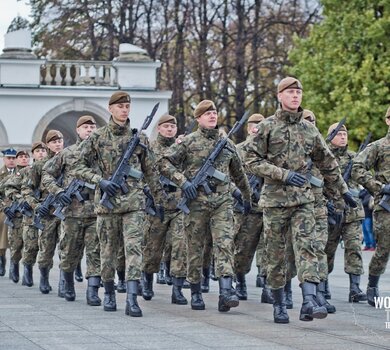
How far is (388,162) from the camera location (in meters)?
14.8

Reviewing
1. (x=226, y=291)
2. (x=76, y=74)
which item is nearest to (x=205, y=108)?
(x=226, y=291)

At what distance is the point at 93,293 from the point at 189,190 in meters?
1.77

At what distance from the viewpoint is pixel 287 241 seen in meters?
13.1

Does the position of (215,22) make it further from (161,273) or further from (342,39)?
(161,273)

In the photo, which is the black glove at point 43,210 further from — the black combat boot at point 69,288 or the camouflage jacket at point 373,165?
the camouflage jacket at point 373,165

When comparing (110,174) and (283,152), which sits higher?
(283,152)

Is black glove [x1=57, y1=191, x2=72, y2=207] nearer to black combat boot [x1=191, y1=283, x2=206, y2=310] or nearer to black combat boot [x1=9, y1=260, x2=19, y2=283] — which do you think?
black combat boot [x1=191, y1=283, x2=206, y2=310]

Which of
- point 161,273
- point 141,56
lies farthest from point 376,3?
point 161,273

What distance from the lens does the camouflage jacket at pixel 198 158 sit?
14.4m

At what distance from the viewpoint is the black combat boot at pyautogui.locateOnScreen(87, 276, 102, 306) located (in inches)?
589

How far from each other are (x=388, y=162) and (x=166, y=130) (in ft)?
11.1

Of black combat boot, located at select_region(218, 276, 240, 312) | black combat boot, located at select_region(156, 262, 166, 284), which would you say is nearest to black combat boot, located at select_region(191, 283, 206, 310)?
black combat boot, located at select_region(218, 276, 240, 312)

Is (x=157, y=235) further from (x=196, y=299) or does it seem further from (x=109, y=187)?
(x=109, y=187)

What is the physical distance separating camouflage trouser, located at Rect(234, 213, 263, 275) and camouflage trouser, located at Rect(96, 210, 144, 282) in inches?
83.0
